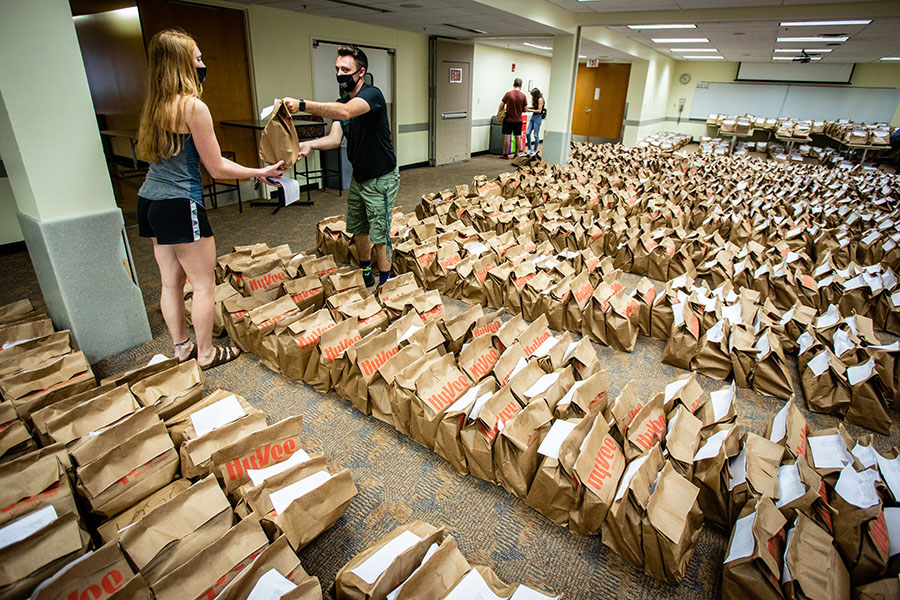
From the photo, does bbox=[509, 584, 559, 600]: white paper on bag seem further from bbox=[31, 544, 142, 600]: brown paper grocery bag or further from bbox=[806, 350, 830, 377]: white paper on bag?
bbox=[806, 350, 830, 377]: white paper on bag

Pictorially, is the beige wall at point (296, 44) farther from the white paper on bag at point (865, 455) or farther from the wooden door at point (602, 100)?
the wooden door at point (602, 100)

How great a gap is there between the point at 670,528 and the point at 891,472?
30.3 inches

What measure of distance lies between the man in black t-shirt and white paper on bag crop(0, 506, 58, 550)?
172cm

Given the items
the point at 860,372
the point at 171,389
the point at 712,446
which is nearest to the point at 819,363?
the point at 860,372

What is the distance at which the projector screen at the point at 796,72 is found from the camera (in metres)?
12.2

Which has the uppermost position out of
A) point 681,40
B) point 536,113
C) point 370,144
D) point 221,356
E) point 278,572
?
point 681,40

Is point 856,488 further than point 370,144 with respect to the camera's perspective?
No

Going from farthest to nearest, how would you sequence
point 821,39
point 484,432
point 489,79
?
point 489,79
point 821,39
point 484,432

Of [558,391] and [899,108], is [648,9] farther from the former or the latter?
[899,108]

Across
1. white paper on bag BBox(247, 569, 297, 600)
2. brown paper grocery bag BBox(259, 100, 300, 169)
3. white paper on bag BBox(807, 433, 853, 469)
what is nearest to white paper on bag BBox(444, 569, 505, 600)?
white paper on bag BBox(247, 569, 297, 600)

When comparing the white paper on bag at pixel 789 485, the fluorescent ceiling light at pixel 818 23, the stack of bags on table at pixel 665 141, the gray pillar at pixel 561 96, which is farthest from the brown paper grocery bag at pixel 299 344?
the stack of bags on table at pixel 665 141

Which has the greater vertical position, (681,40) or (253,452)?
(681,40)

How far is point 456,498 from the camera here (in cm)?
161

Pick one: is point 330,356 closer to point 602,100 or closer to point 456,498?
point 456,498
